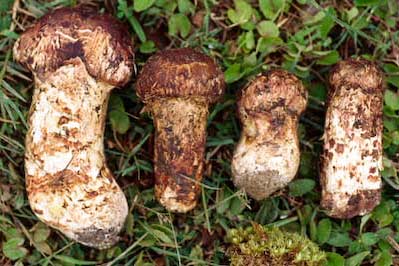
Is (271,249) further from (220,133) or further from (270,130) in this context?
(220,133)

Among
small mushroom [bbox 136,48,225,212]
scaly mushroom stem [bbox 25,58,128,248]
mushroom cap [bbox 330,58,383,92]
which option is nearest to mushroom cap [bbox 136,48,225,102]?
small mushroom [bbox 136,48,225,212]

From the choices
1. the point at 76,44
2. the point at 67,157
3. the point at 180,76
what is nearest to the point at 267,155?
the point at 180,76

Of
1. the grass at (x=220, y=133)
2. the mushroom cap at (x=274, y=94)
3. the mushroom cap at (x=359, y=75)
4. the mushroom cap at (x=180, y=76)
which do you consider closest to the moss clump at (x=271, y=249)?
the grass at (x=220, y=133)

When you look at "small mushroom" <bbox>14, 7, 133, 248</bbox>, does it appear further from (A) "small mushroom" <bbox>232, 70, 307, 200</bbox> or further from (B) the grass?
(A) "small mushroom" <bbox>232, 70, 307, 200</bbox>

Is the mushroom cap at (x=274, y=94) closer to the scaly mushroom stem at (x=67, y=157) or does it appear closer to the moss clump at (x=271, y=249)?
the moss clump at (x=271, y=249)

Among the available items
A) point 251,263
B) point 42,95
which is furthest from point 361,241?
point 42,95
